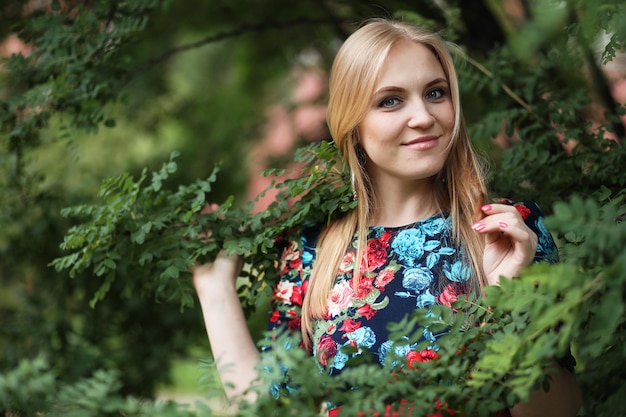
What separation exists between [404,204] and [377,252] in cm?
16

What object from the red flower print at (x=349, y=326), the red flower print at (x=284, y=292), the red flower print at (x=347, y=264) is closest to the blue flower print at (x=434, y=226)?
the red flower print at (x=347, y=264)

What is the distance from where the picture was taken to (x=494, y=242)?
1.87m

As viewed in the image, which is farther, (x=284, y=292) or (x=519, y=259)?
(x=284, y=292)

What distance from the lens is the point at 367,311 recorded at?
2010 mm

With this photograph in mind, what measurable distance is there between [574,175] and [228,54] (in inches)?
143

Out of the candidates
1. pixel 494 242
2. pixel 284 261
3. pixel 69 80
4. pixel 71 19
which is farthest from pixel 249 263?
pixel 71 19

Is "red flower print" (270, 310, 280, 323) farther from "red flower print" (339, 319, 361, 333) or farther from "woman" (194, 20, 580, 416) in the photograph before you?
"red flower print" (339, 319, 361, 333)

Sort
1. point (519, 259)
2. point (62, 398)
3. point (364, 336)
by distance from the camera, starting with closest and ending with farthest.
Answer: point (62, 398)
point (519, 259)
point (364, 336)

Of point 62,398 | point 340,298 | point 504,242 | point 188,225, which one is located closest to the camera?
point 62,398

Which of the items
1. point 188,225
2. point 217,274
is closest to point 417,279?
point 217,274

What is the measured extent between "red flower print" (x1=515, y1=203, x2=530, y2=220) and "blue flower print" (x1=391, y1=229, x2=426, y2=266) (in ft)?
0.85

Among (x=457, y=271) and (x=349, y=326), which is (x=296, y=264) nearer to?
(x=349, y=326)

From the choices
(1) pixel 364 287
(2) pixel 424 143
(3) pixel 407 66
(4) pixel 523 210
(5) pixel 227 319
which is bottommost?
(5) pixel 227 319

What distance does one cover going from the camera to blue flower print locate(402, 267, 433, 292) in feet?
6.53
